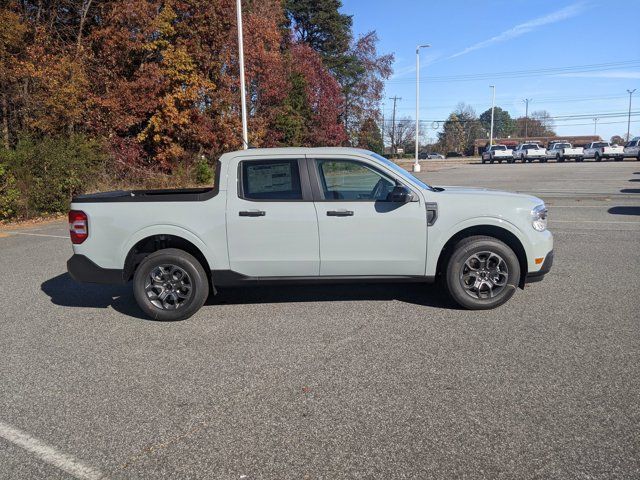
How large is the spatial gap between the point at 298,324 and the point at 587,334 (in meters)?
2.71

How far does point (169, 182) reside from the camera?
20.9 meters

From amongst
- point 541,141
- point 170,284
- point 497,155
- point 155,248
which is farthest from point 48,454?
point 541,141

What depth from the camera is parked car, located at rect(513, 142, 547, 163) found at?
172 ft

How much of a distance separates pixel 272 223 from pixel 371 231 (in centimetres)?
103

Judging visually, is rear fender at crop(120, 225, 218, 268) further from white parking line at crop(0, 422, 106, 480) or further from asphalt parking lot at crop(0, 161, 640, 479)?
white parking line at crop(0, 422, 106, 480)

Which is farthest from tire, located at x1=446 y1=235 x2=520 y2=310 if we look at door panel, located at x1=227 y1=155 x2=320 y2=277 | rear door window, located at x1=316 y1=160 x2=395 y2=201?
door panel, located at x1=227 y1=155 x2=320 y2=277

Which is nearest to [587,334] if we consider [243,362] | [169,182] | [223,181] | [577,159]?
[243,362]

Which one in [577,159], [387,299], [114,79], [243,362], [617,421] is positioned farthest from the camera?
[577,159]

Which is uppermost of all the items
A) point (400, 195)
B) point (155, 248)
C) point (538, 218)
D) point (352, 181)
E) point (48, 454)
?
point (352, 181)

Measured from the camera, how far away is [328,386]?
11.9 feet

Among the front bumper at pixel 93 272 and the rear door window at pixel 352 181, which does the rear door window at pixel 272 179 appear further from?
the front bumper at pixel 93 272

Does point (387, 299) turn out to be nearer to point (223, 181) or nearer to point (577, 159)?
point (223, 181)

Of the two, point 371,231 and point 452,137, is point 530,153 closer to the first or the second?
point 371,231

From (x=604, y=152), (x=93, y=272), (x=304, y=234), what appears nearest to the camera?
(x=304, y=234)
